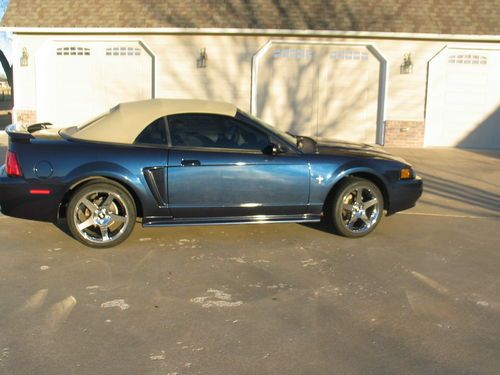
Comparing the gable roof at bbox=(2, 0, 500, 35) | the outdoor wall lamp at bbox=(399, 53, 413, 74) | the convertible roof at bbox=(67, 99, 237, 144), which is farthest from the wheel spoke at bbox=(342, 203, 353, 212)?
the outdoor wall lamp at bbox=(399, 53, 413, 74)

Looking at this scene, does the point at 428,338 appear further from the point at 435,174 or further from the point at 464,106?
the point at 464,106

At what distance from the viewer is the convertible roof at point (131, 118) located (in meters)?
5.76

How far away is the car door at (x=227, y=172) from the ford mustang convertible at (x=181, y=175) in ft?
0.03

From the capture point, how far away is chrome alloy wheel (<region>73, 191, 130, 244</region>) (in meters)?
5.56

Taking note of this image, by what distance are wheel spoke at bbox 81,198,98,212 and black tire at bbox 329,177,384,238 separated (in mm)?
2512

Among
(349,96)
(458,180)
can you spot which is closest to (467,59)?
(349,96)

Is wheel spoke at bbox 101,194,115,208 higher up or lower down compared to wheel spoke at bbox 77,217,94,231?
higher up

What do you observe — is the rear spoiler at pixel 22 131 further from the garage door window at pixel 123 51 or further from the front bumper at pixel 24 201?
the garage door window at pixel 123 51

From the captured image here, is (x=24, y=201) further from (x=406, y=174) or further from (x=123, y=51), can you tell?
(x=123, y=51)

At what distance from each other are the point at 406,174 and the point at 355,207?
0.76 m

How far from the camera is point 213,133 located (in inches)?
230

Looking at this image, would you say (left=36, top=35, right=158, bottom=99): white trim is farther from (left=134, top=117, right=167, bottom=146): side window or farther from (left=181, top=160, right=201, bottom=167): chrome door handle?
(left=181, top=160, right=201, bottom=167): chrome door handle

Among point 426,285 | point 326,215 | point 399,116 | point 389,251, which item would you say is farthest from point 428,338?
point 399,116

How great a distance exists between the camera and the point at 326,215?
6.18m
